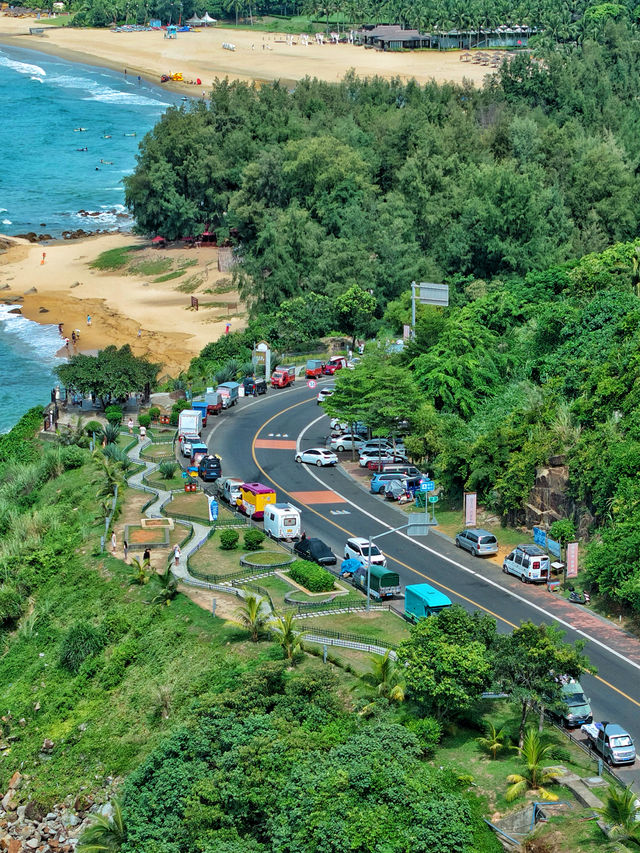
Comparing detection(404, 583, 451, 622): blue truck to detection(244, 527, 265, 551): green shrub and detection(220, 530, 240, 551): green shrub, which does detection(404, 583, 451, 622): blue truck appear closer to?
detection(244, 527, 265, 551): green shrub

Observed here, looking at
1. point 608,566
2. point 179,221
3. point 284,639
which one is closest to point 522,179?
point 179,221

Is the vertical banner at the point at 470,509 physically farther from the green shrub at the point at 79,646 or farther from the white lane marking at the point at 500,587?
the green shrub at the point at 79,646

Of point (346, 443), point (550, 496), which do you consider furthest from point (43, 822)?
point (346, 443)

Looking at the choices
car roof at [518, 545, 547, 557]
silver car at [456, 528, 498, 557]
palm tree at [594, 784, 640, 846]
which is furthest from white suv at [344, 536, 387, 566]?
palm tree at [594, 784, 640, 846]

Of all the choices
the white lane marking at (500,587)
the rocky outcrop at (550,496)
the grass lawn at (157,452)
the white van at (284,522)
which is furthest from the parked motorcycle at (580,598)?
the grass lawn at (157,452)

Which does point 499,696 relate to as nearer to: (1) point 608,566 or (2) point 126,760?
(1) point 608,566
